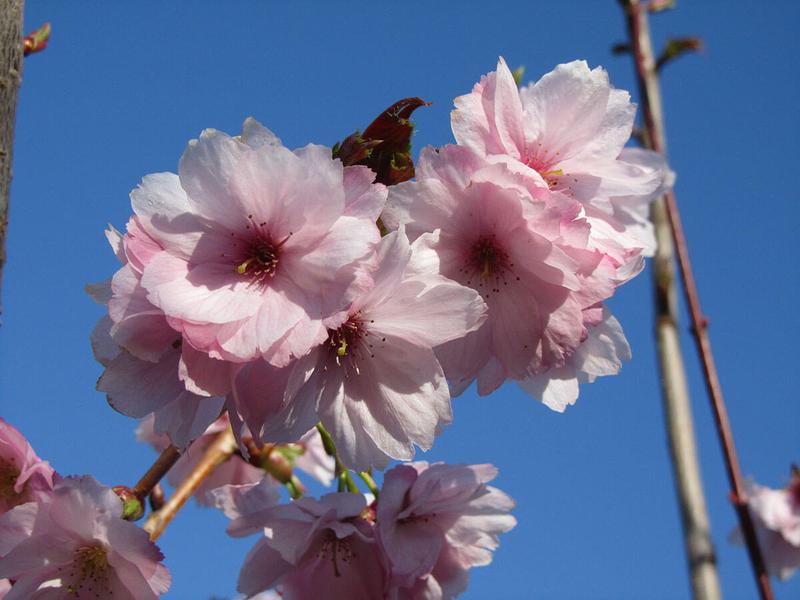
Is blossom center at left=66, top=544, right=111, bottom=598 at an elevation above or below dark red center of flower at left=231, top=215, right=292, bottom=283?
below

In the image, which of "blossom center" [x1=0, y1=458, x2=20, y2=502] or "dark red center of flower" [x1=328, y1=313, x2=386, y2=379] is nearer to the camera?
"dark red center of flower" [x1=328, y1=313, x2=386, y2=379]

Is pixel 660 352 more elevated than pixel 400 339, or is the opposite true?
pixel 660 352

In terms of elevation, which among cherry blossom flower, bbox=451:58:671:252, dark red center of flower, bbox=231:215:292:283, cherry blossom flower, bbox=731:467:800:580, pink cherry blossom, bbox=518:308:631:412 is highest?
cherry blossom flower, bbox=731:467:800:580

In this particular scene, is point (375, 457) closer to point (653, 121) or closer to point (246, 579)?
point (246, 579)

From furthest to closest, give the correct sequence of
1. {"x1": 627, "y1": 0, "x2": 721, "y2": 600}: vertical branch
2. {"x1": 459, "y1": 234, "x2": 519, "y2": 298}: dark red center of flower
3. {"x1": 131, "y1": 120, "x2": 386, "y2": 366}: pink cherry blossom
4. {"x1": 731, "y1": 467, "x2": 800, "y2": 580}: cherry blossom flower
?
{"x1": 731, "y1": 467, "x2": 800, "y2": 580}: cherry blossom flower < {"x1": 627, "y1": 0, "x2": 721, "y2": 600}: vertical branch < {"x1": 459, "y1": 234, "x2": 519, "y2": 298}: dark red center of flower < {"x1": 131, "y1": 120, "x2": 386, "y2": 366}: pink cherry blossom

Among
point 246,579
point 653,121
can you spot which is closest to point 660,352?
point 653,121

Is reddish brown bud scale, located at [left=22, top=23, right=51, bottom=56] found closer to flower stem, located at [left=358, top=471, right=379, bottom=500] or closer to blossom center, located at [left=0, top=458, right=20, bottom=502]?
blossom center, located at [left=0, top=458, right=20, bottom=502]

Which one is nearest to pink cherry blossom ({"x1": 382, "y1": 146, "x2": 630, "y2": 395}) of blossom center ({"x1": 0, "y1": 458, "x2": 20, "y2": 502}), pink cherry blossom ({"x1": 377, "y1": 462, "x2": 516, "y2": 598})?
pink cherry blossom ({"x1": 377, "y1": 462, "x2": 516, "y2": 598})

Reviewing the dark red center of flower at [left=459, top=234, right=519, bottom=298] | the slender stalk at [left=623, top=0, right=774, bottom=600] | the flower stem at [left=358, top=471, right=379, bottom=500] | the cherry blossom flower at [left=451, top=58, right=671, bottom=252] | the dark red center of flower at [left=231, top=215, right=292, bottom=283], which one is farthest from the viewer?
the slender stalk at [left=623, top=0, right=774, bottom=600]
